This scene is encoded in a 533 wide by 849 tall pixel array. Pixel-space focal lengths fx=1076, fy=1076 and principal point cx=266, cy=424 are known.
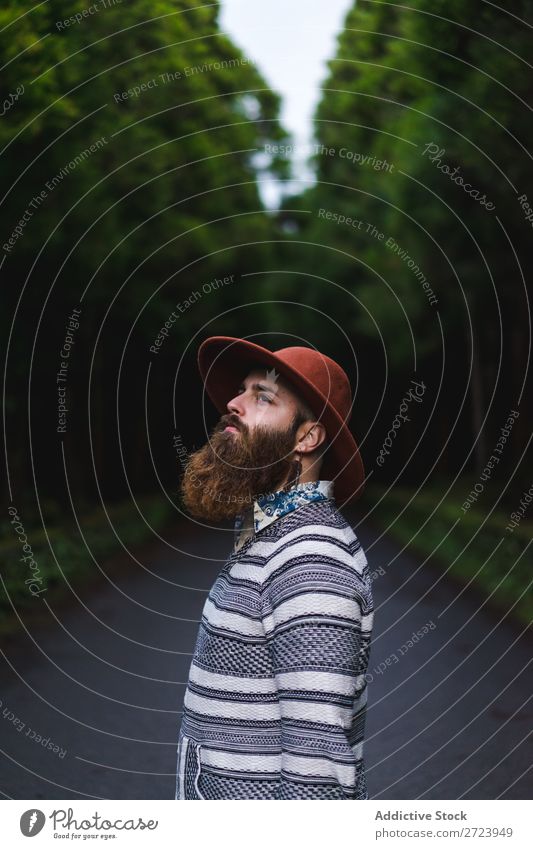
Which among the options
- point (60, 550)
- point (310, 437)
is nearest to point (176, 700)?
point (310, 437)

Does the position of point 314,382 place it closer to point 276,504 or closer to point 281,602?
point 276,504

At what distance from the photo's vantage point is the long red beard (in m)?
2.71

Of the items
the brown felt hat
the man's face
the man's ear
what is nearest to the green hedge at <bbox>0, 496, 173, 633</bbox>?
the brown felt hat

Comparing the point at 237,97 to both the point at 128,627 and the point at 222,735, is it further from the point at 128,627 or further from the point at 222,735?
the point at 222,735

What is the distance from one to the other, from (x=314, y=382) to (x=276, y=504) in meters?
0.35

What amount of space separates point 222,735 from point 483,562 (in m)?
12.5

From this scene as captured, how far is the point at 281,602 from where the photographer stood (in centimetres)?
240

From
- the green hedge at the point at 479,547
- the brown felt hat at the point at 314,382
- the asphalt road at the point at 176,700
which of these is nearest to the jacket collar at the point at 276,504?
the brown felt hat at the point at 314,382

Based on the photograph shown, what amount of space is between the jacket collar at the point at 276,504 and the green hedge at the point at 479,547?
898cm

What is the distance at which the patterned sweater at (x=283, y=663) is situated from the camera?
2279 millimetres

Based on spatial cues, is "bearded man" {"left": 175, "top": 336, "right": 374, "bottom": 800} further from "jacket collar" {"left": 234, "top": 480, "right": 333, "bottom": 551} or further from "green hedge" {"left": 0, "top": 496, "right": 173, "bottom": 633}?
"green hedge" {"left": 0, "top": 496, "right": 173, "bottom": 633}

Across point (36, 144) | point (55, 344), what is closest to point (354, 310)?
point (55, 344)

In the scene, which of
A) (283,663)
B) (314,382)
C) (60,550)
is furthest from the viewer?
(60,550)

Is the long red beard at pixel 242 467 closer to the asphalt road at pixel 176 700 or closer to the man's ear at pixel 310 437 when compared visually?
the man's ear at pixel 310 437
